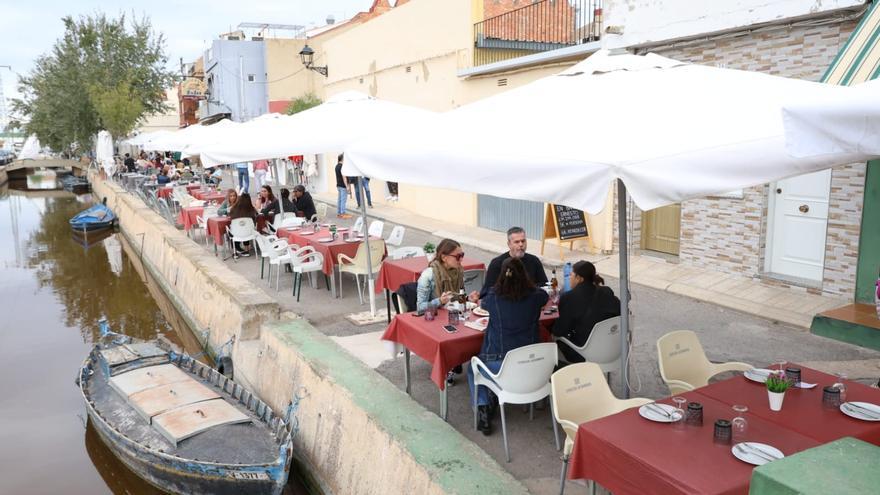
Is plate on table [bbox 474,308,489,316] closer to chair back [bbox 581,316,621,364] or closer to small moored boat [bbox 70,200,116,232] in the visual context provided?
chair back [bbox 581,316,621,364]

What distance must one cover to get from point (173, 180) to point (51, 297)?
12.5m

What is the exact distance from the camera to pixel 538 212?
1428 centimetres

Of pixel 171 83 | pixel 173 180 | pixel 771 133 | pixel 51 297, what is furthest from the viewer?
pixel 171 83

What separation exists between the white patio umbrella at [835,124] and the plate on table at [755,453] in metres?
1.55

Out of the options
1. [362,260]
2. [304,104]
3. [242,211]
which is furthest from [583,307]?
[304,104]

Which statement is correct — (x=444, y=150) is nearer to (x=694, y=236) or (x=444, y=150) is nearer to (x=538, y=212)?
(x=694, y=236)

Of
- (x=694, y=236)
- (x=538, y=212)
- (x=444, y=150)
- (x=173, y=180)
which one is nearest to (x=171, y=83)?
(x=173, y=180)

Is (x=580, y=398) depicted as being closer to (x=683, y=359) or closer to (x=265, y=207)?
(x=683, y=359)

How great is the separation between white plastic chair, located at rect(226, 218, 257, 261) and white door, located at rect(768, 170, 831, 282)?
921 cm

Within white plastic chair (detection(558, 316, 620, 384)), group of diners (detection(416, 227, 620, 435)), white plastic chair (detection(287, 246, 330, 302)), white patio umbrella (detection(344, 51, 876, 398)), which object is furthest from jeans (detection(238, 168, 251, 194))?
white patio umbrella (detection(344, 51, 876, 398))

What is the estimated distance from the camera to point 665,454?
342 cm

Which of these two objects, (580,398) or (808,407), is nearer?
(808,407)

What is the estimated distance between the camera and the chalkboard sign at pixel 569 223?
11984mm

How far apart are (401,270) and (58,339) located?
26.7 ft
